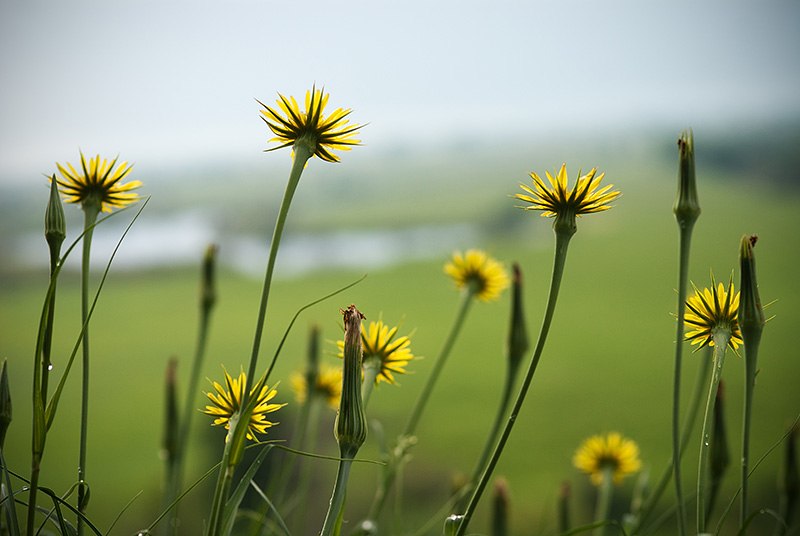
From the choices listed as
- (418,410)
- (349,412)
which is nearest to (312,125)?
(349,412)

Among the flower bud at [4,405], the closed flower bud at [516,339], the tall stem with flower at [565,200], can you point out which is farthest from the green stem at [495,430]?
the flower bud at [4,405]

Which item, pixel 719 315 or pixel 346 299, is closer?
pixel 719 315

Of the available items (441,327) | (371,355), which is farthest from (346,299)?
(371,355)

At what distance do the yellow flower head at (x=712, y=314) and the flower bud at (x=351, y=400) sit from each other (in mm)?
138

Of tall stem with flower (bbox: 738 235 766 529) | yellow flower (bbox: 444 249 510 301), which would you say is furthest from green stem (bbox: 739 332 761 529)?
yellow flower (bbox: 444 249 510 301)

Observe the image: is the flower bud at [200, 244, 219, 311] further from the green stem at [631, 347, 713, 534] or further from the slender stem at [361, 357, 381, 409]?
the green stem at [631, 347, 713, 534]

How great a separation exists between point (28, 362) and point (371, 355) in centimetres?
193

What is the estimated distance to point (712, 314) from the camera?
0.91 ft

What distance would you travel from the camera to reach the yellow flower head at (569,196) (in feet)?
0.82

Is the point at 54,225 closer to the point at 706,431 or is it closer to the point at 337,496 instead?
the point at 337,496

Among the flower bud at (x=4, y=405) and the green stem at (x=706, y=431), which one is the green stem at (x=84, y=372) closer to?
the flower bud at (x=4, y=405)

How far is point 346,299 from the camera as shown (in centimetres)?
305

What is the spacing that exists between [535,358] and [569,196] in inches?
2.6

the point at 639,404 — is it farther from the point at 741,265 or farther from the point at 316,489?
the point at 741,265
